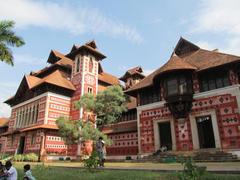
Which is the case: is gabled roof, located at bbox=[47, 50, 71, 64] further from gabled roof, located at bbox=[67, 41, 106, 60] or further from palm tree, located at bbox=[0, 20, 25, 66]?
palm tree, located at bbox=[0, 20, 25, 66]

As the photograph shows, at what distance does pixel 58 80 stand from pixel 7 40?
1025 centimetres

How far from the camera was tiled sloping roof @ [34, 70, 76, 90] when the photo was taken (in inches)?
1120

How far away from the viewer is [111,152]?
26.1 metres

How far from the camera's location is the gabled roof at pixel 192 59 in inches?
679

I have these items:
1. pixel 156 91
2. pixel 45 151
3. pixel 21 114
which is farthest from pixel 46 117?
pixel 156 91

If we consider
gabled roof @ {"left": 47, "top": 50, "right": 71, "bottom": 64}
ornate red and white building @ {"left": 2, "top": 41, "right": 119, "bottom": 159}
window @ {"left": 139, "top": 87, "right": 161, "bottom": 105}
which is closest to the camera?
window @ {"left": 139, "top": 87, "right": 161, "bottom": 105}

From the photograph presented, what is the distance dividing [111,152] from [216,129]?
13.6 metres

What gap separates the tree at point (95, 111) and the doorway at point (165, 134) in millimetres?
4658

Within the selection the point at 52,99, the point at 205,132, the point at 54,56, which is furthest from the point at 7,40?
the point at 205,132

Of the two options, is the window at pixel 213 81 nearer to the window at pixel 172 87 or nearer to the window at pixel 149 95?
the window at pixel 172 87

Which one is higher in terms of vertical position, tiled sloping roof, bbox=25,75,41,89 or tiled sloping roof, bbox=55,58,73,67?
tiled sloping roof, bbox=55,58,73,67

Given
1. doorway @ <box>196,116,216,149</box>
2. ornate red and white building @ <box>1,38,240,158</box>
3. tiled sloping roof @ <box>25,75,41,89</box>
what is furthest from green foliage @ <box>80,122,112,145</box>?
tiled sloping roof @ <box>25,75,41,89</box>

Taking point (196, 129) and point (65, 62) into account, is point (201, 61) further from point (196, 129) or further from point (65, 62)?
point (65, 62)

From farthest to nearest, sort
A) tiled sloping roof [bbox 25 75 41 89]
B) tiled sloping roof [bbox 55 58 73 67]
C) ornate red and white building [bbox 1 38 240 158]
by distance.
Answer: tiled sloping roof [bbox 55 58 73 67] → tiled sloping roof [bbox 25 75 41 89] → ornate red and white building [bbox 1 38 240 158]
